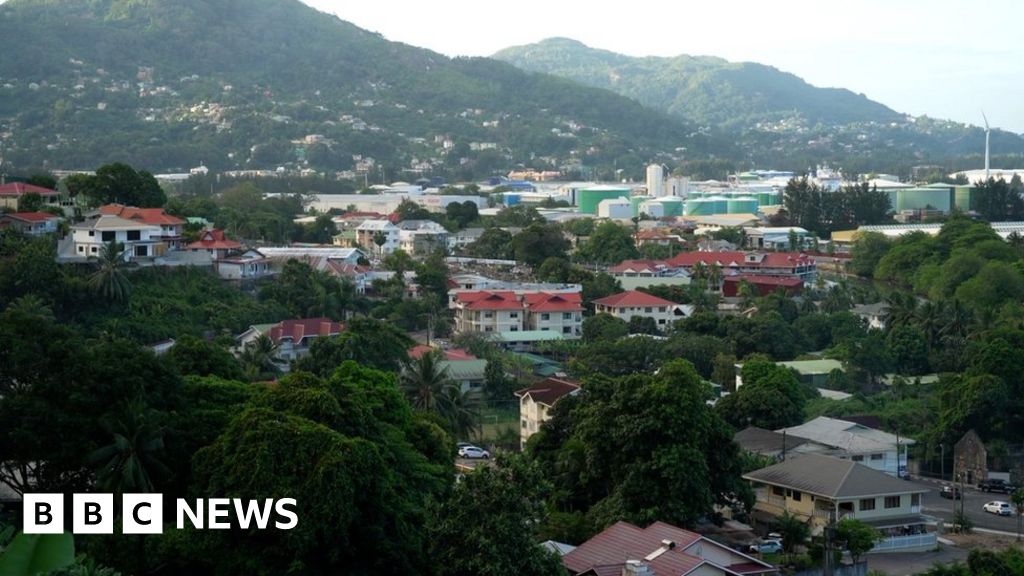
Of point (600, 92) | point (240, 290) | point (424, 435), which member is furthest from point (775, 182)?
point (424, 435)

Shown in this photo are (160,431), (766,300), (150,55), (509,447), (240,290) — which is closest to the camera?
(160,431)

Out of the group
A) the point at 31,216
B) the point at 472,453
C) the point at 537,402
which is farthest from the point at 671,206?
the point at 472,453

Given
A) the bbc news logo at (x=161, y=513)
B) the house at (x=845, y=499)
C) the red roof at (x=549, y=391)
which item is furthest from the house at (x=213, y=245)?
the bbc news logo at (x=161, y=513)

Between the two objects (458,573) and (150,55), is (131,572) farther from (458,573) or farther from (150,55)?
(150,55)

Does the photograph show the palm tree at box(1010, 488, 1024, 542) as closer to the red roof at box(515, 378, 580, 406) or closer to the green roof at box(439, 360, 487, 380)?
the red roof at box(515, 378, 580, 406)

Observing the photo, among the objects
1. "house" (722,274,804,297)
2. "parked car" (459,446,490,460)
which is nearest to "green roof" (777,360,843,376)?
"parked car" (459,446,490,460)

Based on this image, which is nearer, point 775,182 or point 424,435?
point 424,435

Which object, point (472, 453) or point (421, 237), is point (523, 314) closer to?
point (472, 453)

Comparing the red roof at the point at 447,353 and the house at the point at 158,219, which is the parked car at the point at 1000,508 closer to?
the red roof at the point at 447,353
